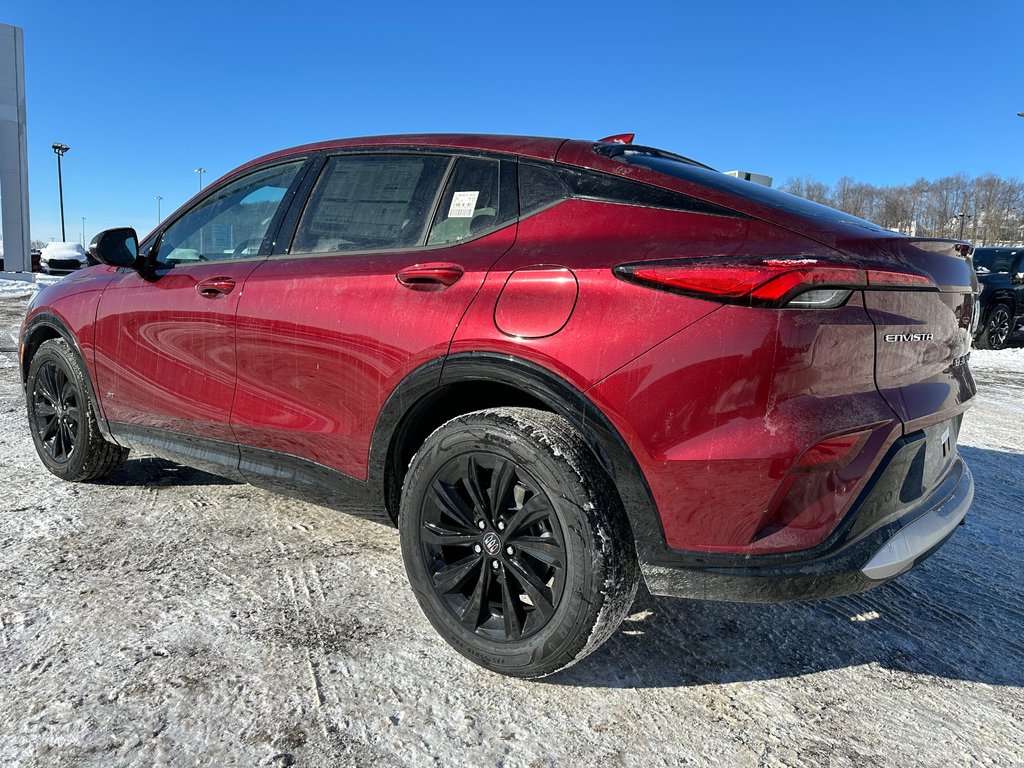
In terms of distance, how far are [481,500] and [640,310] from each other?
0.74 metres

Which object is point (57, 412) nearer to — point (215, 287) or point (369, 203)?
point (215, 287)

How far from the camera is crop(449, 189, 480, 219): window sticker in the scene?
92.5 inches

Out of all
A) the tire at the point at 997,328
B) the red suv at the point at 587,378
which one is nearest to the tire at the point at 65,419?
the red suv at the point at 587,378

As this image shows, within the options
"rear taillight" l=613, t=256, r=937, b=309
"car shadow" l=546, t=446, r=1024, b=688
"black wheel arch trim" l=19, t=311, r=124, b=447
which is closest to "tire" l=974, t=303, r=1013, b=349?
"car shadow" l=546, t=446, r=1024, b=688

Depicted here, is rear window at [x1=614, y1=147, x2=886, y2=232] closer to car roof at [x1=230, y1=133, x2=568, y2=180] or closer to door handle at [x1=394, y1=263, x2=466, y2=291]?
car roof at [x1=230, y1=133, x2=568, y2=180]

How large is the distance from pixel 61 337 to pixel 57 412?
0.40 m

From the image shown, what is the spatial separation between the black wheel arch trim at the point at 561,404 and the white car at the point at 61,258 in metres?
33.5

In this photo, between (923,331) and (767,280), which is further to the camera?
(923,331)

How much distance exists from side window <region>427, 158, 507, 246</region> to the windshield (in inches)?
513

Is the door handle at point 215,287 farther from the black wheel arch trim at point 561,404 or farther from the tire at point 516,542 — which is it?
the tire at point 516,542

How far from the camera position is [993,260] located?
12.7 metres

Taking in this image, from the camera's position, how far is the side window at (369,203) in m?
2.50

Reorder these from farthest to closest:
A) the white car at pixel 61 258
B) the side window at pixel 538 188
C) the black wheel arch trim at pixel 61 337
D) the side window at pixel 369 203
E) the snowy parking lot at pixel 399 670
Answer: the white car at pixel 61 258 < the black wheel arch trim at pixel 61 337 < the side window at pixel 369 203 < the side window at pixel 538 188 < the snowy parking lot at pixel 399 670

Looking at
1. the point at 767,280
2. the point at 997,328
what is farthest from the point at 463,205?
the point at 997,328
